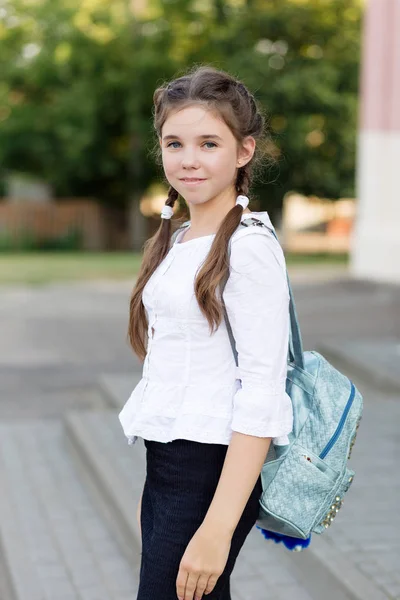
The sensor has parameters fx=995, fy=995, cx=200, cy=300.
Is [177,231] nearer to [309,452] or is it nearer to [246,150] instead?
[246,150]

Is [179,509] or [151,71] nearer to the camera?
[179,509]

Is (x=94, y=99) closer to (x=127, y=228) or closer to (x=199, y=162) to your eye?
(x=127, y=228)

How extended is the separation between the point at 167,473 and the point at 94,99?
29.4 m

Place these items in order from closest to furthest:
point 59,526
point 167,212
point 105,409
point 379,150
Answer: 1. point 167,212
2. point 59,526
3. point 105,409
4. point 379,150

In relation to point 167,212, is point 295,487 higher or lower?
lower

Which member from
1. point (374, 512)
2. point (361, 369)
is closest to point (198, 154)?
point (374, 512)

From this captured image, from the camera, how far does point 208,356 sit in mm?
2105

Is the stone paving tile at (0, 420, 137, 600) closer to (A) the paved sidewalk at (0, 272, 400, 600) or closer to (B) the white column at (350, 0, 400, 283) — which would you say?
(A) the paved sidewalk at (0, 272, 400, 600)

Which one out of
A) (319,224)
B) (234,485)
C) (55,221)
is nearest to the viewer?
(234,485)

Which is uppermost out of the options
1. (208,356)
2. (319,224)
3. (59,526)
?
(208,356)

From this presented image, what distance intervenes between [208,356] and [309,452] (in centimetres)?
31

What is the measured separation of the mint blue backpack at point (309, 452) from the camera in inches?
84.5

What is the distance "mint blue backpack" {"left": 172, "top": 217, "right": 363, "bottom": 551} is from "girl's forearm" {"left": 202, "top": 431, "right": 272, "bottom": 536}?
0.14m

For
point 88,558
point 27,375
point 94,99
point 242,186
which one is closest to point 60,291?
point 27,375
